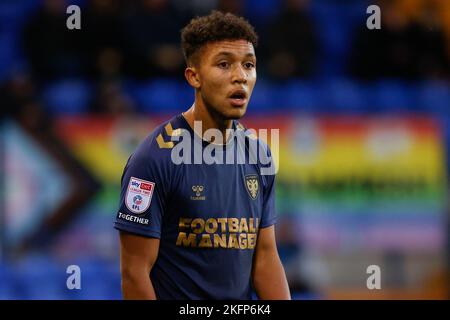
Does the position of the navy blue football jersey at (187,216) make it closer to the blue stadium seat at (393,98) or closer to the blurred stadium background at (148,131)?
the blurred stadium background at (148,131)

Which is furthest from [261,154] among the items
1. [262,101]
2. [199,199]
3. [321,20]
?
[321,20]

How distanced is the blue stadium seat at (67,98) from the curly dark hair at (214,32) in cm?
417

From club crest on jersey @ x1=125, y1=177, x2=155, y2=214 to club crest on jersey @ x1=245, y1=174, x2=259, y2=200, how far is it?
1.70 ft

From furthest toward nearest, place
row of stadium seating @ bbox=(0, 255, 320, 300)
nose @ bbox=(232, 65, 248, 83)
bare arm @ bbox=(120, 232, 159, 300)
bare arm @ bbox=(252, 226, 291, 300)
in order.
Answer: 1. row of stadium seating @ bbox=(0, 255, 320, 300)
2. bare arm @ bbox=(252, 226, 291, 300)
3. nose @ bbox=(232, 65, 248, 83)
4. bare arm @ bbox=(120, 232, 159, 300)

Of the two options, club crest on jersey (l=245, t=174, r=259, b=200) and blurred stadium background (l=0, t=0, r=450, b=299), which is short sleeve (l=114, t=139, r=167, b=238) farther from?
blurred stadium background (l=0, t=0, r=450, b=299)

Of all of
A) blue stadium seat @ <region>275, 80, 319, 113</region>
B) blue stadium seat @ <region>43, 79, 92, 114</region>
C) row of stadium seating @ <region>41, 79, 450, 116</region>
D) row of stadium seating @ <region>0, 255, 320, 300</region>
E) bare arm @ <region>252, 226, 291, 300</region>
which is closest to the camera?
bare arm @ <region>252, 226, 291, 300</region>

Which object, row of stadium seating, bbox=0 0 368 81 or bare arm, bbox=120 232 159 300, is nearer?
bare arm, bbox=120 232 159 300

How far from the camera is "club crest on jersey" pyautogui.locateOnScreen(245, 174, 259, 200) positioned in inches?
166

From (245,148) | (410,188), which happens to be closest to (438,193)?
(410,188)

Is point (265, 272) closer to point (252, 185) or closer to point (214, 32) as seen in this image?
point (252, 185)

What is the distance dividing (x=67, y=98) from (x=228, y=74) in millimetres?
4479

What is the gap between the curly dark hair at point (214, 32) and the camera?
13.5ft

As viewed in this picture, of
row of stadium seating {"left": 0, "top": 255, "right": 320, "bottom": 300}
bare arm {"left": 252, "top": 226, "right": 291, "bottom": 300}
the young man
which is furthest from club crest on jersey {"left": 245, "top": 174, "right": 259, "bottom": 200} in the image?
row of stadium seating {"left": 0, "top": 255, "right": 320, "bottom": 300}

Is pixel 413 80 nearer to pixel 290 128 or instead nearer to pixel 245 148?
pixel 290 128
